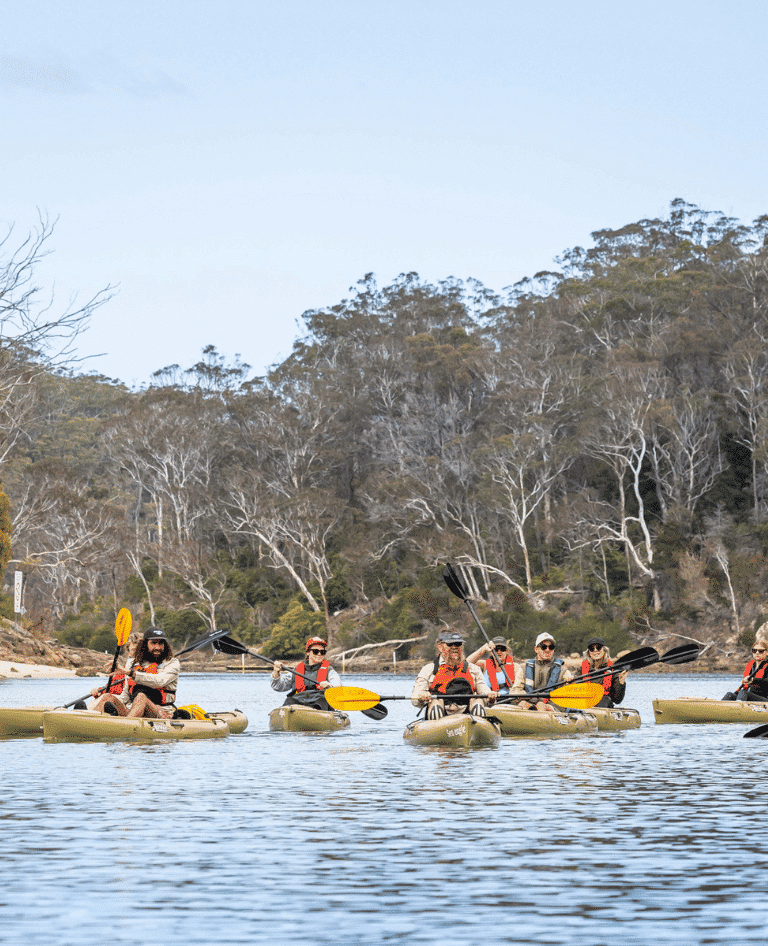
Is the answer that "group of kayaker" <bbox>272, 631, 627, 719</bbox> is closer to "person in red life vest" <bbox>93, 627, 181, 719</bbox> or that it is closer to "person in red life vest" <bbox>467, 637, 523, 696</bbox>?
"person in red life vest" <bbox>467, 637, 523, 696</bbox>

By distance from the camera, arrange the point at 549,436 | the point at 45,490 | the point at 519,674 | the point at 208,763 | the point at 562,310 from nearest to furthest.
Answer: the point at 208,763
the point at 519,674
the point at 549,436
the point at 45,490
the point at 562,310

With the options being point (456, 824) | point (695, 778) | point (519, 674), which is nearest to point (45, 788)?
point (456, 824)

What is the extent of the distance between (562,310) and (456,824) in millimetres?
48955

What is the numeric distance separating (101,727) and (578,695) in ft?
17.5

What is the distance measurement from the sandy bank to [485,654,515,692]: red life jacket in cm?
2481

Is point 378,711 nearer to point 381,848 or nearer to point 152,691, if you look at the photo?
point 152,691

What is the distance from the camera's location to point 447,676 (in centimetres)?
1352

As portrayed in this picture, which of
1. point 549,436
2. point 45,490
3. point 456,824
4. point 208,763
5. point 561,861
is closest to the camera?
point 561,861

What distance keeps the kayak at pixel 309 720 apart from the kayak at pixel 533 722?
2.20 m

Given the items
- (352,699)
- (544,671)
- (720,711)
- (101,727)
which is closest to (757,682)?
(720,711)

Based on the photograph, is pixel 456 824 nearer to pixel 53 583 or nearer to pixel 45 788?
pixel 45 788

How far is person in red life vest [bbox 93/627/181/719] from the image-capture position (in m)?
13.0

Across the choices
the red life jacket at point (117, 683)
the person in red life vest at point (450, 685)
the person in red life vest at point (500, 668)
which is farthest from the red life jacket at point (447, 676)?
the red life jacket at point (117, 683)

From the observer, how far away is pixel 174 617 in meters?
51.7
